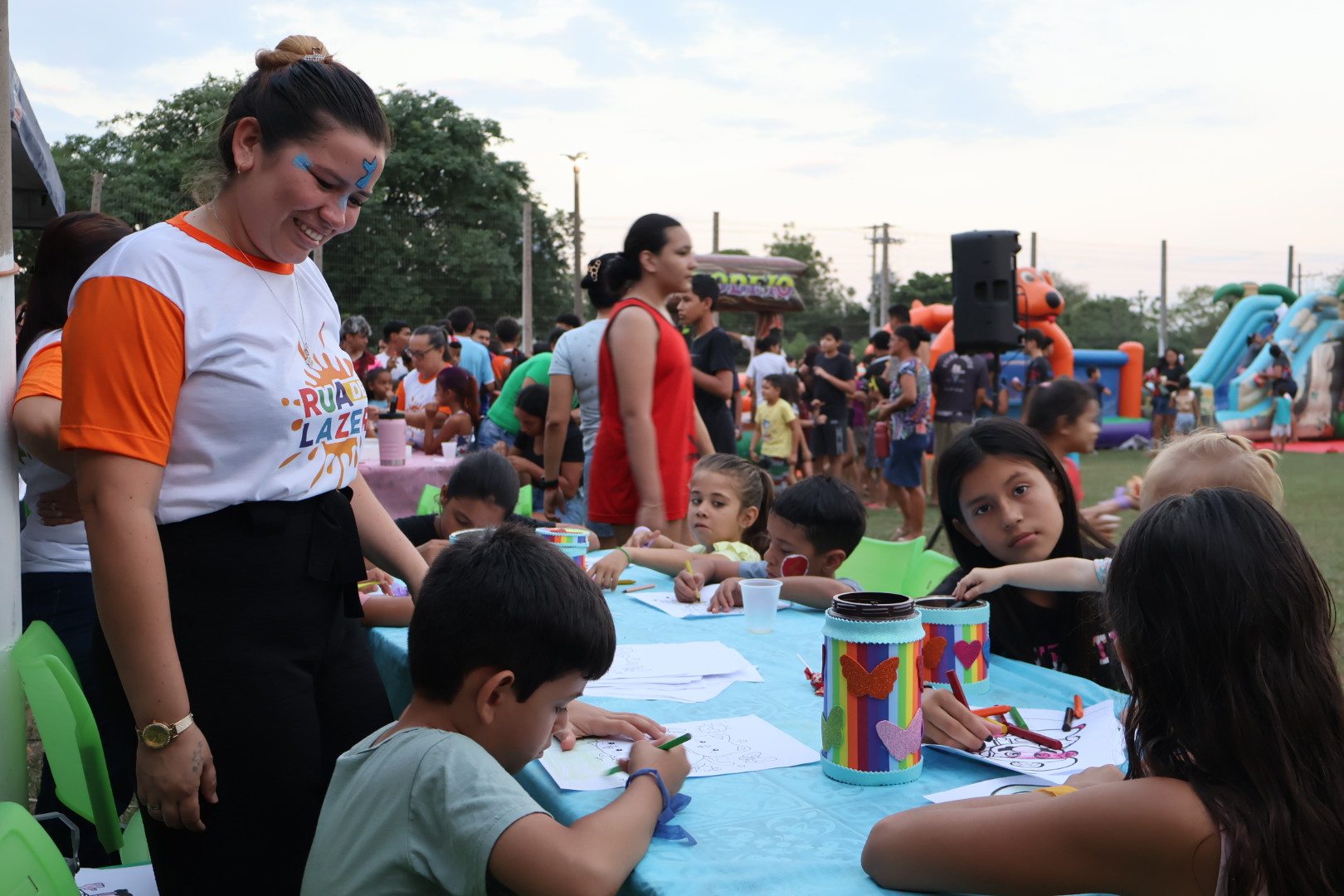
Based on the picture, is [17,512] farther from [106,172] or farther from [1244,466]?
[106,172]

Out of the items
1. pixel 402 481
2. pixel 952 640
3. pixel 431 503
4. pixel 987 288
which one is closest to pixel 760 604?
pixel 952 640

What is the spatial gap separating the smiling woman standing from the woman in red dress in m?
1.60

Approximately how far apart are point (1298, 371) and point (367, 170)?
19768mm

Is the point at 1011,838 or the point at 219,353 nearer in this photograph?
the point at 1011,838

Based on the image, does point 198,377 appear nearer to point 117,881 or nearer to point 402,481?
point 117,881

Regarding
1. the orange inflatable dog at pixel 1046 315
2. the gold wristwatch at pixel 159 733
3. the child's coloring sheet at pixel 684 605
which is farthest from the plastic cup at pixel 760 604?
the orange inflatable dog at pixel 1046 315

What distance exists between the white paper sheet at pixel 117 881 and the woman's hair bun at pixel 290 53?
139 cm

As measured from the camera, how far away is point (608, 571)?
2.74 metres

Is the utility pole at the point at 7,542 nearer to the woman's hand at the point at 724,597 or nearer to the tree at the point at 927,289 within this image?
the woman's hand at the point at 724,597

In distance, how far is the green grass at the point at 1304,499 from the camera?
22.9 ft

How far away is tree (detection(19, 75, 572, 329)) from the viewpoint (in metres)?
18.2

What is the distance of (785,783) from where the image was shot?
1.37 m

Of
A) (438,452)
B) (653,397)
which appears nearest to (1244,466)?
(653,397)

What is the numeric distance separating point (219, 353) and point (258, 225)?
0.22m
